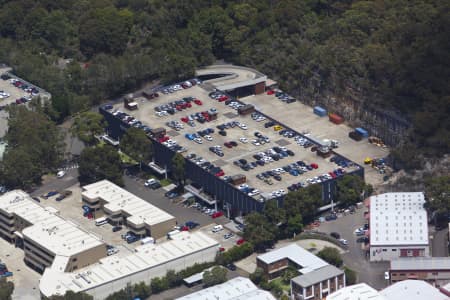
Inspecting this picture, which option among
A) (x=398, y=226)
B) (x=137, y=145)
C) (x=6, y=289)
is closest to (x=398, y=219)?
(x=398, y=226)

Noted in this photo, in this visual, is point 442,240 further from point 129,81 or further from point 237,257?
point 129,81

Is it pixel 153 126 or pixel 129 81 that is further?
pixel 129 81

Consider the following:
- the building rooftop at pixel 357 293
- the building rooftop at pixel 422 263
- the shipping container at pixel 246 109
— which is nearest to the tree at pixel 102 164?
the shipping container at pixel 246 109

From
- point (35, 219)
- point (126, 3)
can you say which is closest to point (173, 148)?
point (35, 219)

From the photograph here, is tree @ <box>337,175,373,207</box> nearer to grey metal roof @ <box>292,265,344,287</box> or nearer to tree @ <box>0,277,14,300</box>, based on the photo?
grey metal roof @ <box>292,265,344,287</box>

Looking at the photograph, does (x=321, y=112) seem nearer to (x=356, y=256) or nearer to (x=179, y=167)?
(x=179, y=167)

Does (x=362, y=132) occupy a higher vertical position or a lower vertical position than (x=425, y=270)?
lower

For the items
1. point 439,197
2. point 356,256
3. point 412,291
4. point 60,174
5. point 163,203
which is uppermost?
point 439,197

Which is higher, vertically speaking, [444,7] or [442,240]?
[444,7]
